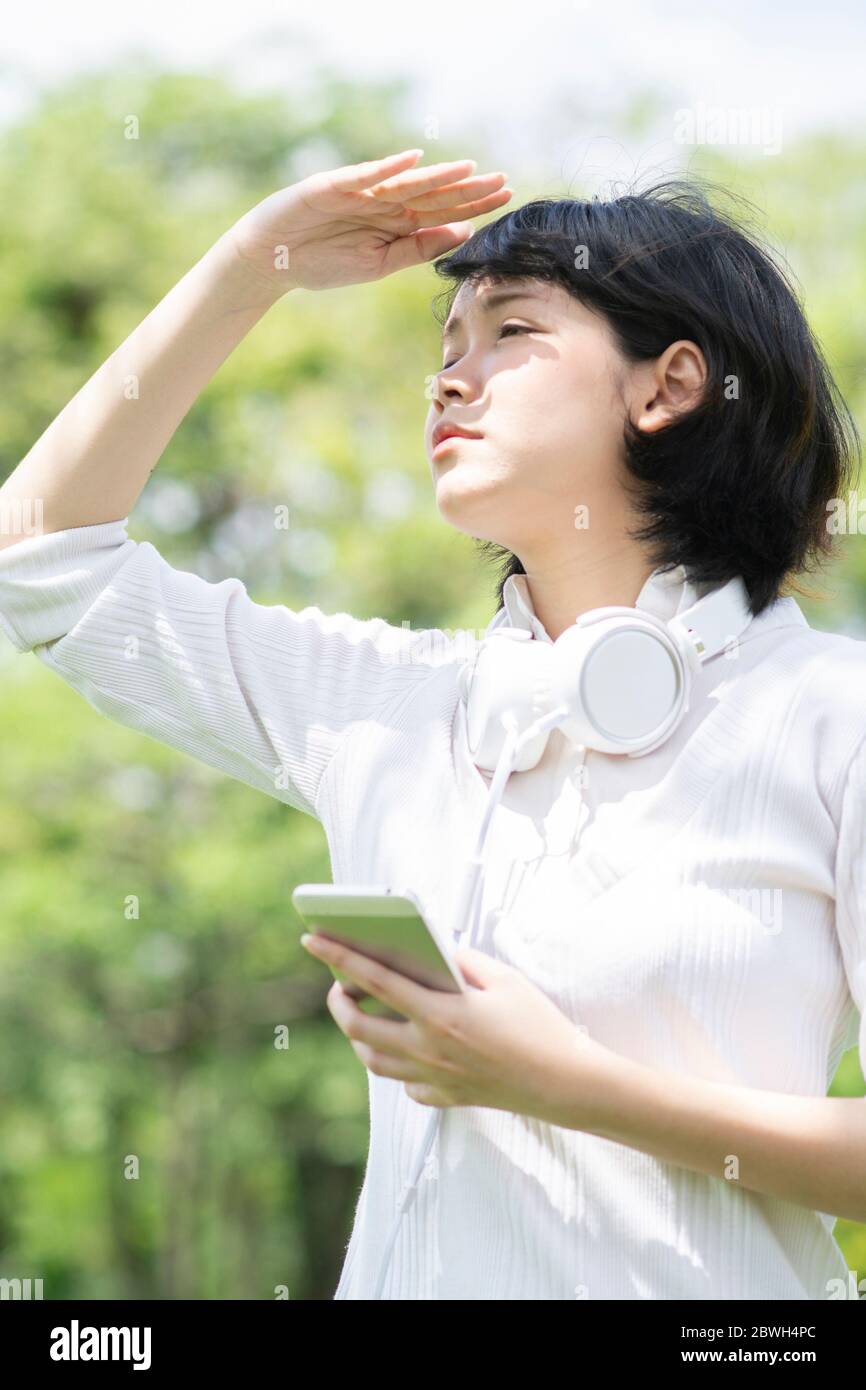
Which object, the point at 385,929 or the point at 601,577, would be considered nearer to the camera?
the point at 385,929

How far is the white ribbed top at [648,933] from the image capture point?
1262mm

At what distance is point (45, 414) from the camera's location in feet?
28.5

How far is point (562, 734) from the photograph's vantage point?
1.43 meters

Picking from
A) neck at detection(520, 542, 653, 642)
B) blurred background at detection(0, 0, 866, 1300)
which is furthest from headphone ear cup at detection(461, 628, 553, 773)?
blurred background at detection(0, 0, 866, 1300)

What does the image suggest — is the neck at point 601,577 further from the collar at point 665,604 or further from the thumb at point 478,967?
the thumb at point 478,967

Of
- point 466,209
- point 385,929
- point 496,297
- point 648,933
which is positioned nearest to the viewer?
point 385,929

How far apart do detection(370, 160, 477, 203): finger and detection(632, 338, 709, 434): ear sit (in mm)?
303

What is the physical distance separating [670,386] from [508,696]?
15.7 inches

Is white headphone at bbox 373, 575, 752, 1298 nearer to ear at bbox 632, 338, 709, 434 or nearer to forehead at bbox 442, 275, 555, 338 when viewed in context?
ear at bbox 632, 338, 709, 434

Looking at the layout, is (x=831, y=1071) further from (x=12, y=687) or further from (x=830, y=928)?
(x=12, y=687)

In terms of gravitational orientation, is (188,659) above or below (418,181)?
below

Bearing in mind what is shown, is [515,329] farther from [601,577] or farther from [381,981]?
[381,981]

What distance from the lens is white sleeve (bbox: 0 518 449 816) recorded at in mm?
1563

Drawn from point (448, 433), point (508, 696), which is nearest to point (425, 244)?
point (448, 433)
